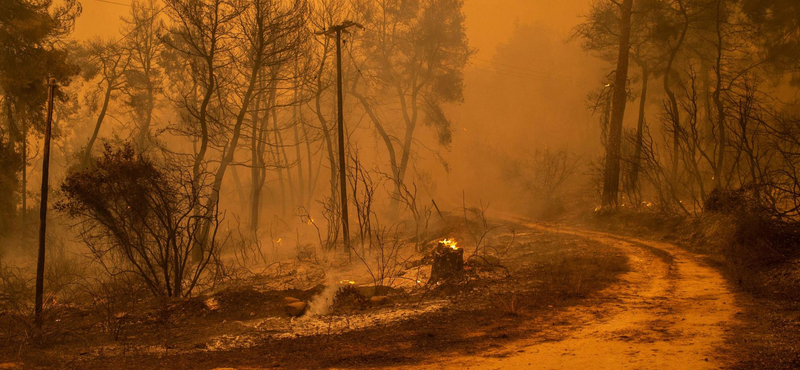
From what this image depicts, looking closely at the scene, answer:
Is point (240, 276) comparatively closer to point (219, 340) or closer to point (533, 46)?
point (219, 340)

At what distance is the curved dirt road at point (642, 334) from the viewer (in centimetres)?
519

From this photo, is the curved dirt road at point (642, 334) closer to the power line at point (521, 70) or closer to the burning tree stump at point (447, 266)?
the burning tree stump at point (447, 266)

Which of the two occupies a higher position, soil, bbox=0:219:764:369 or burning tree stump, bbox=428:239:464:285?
burning tree stump, bbox=428:239:464:285

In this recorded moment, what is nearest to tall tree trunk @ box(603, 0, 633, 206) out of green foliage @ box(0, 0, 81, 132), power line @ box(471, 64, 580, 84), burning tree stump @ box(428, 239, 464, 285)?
burning tree stump @ box(428, 239, 464, 285)

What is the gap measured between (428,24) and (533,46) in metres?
37.7

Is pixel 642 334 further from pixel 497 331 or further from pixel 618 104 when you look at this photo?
pixel 618 104

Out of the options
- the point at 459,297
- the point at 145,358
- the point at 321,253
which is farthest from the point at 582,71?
the point at 145,358

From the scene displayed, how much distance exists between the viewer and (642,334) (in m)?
6.03

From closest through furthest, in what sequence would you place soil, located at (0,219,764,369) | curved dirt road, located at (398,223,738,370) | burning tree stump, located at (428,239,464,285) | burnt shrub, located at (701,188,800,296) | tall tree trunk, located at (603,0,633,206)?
1. curved dirt road, located at (398,223,738,370)
2. soil, located at (0,219,764,369)
3. burnt shrub, located at (701,188,800,296)
4. burning tree stump, located at (428,239,464,285)
5. tall tree trunk, located at (603,0,633,206)

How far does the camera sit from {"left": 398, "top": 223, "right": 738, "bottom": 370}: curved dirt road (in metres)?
5.19

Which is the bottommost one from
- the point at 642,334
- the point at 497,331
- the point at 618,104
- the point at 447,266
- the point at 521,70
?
the point at 497,331

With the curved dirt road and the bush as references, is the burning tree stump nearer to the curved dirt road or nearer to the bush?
the curved dirt road

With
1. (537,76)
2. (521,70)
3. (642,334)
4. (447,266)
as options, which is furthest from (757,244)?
(521,70)

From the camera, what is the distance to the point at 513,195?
3834cm
